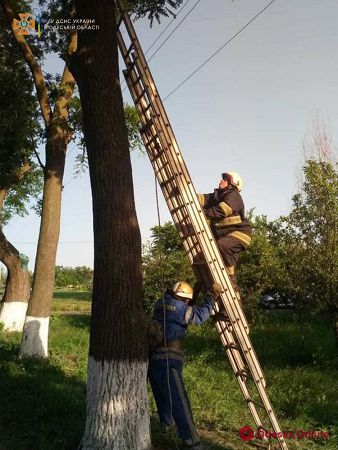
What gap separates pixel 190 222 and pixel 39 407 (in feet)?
11.2

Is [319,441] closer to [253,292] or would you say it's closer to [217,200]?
[217,200]

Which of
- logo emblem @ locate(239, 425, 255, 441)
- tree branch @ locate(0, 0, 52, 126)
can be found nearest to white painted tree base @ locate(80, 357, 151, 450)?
logo emblem @ locate(239, 425, 255, 441)

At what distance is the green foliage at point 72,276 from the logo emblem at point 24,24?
78.7 m

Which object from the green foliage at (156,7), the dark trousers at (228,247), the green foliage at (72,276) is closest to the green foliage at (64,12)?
the green foliage at (156,7)

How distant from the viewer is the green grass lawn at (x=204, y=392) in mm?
5688

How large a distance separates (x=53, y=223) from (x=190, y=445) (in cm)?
645

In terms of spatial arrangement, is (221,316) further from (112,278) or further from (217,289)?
(112,278)

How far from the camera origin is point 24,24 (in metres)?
10.8

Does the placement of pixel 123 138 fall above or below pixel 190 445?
above

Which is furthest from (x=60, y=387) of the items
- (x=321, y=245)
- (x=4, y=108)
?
(x=4, y=108)

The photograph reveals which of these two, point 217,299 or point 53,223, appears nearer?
point 217,299

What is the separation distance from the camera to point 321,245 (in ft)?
35.6
